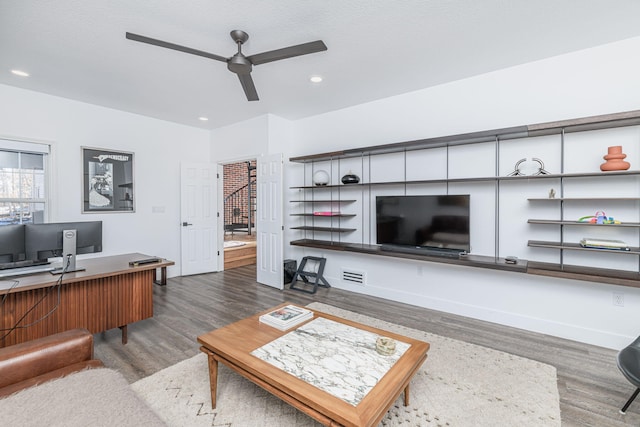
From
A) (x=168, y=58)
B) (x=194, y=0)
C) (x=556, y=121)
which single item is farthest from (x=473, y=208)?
(x=168, y=58)

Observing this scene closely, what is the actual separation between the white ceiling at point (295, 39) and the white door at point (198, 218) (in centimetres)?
182

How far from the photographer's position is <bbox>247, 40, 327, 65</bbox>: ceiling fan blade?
2.08 m

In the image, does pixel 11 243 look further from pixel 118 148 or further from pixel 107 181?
pixel 118 148

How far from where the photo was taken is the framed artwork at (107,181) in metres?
4.21

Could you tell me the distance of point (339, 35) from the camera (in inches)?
98.9

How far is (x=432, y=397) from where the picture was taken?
1935 mm

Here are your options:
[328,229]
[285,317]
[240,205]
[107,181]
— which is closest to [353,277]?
[328,229]

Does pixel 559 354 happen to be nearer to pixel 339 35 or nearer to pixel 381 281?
pixel 381 281

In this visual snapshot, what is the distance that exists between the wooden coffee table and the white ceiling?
2360 mm

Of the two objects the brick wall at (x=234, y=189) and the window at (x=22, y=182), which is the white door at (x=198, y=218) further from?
the brick wall at (x=234, y=189)

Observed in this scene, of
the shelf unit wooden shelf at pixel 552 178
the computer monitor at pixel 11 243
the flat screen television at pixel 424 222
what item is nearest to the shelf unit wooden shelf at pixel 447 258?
the shelf unit wooden shelf at pixel 552 178

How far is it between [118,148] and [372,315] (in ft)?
14.8

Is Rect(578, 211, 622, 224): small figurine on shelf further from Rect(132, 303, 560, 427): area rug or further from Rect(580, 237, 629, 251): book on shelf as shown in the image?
Rect(132, 303, 560, 427): area rug

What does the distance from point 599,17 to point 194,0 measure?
3109mm
